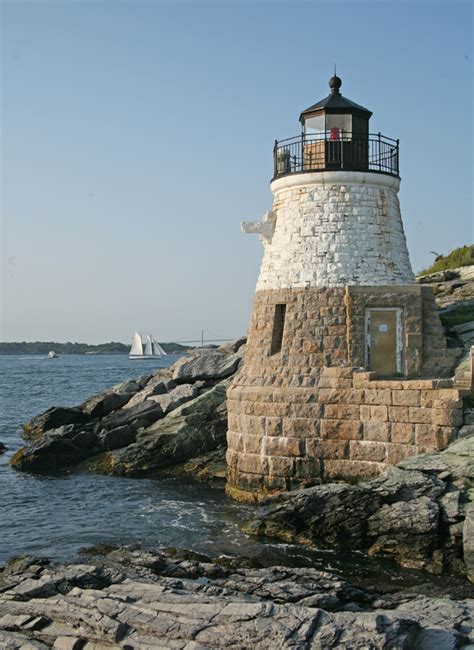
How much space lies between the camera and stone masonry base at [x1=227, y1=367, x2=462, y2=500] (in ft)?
45.5

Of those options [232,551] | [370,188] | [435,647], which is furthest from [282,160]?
[435,647]

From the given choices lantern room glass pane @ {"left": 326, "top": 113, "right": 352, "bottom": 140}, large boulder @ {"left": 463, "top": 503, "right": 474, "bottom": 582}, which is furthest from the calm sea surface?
lantern room glass pane @ {"left": 326, "top": 113, "right": 352, "bottom": 140}

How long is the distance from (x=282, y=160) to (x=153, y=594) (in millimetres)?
9872

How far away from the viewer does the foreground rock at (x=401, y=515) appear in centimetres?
1191

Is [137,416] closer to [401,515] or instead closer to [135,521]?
[135,521]

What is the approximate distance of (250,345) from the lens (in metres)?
16.7

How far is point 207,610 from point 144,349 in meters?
108

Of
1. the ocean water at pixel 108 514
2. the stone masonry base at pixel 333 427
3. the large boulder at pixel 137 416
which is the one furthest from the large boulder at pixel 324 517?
the large boulder at pixel 137 416

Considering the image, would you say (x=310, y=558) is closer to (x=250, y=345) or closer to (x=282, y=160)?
(x=250, y=345)

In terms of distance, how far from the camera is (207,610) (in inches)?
340

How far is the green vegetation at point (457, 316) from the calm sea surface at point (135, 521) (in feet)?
19.7

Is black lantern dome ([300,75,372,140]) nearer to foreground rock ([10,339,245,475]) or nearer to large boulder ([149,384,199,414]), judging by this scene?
foreground rock ([10,339,245,475])

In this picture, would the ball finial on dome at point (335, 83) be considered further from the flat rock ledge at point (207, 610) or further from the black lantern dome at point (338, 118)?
the flat rock ledge at point (207, 610)

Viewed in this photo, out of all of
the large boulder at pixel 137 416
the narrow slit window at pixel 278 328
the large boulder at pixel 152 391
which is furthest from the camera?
the large boulder at pixel 152 391
